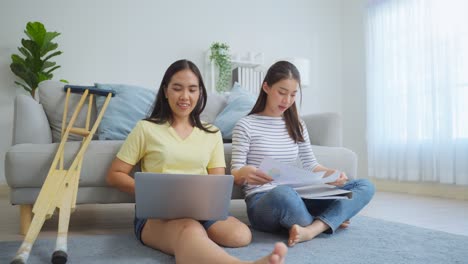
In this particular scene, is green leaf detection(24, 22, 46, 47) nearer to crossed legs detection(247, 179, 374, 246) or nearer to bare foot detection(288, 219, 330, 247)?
crossed legs detection(247, 179, 374, 246)

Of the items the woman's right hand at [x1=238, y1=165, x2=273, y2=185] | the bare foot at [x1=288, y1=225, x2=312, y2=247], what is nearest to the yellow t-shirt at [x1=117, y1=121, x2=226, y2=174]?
the woman's right hand at [x1=238, y1=165, x2=273, y2=185]

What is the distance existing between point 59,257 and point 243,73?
2859 millimetres

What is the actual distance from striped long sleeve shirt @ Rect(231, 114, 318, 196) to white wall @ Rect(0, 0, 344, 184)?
2164 mm

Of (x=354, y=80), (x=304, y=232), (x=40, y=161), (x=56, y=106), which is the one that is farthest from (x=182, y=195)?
(x=354, y=80)

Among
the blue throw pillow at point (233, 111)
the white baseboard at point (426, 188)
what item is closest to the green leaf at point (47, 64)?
the blue throw pillow at point (233, 111)

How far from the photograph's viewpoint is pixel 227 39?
152 inches

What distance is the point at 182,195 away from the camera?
3.62 ft

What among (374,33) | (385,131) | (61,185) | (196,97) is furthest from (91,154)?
(374,33)

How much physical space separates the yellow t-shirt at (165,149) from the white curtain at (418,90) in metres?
2.29

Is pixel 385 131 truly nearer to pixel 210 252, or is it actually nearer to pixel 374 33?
pixel 374 33

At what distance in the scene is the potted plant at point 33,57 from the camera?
3.00 m

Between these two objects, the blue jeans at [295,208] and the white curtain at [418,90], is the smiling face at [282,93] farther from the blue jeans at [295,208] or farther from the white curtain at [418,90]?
the white curtain at [418,90]

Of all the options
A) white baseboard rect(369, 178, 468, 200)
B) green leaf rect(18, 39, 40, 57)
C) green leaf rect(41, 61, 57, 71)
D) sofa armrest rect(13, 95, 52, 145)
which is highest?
green leaf rect(18, 39, 40, 57)

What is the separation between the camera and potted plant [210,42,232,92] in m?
3.55
